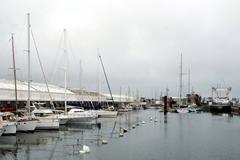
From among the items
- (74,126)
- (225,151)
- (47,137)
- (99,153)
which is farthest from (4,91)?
(225,151)

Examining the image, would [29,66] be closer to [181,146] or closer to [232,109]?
[181,146]

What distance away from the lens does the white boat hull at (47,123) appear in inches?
2169

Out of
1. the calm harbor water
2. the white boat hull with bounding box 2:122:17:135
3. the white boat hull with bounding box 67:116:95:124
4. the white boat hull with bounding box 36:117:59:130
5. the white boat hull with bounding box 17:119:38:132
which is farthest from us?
the white boat hull with bounding box 67:116:95:124

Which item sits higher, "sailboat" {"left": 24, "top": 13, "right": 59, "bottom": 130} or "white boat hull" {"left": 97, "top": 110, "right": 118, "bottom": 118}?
"sailboat" {"left": 24, "top": 13, "right": 59, "bottom": 130}

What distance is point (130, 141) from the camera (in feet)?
156

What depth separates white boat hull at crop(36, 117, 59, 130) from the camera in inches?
2169

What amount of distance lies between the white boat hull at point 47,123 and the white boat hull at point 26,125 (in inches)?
83.9

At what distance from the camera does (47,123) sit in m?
55.7

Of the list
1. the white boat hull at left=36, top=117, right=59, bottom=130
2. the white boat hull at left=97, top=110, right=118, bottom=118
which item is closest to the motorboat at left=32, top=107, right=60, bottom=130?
the white boat hull at left=36, top=117, right=59, bottom=130

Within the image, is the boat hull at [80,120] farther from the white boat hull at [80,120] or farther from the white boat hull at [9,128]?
the white boat hull at [9,128]

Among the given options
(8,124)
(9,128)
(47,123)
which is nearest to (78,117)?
(47,123)

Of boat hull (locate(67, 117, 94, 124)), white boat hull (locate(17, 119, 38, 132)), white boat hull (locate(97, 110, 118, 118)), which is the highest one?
white boat hull (locate(17, 119, 38, 132))

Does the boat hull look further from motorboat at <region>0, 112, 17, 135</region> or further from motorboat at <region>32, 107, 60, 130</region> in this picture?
motorboat at <region>0, 112, 17, 135</region>

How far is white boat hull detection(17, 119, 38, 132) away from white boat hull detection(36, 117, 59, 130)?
2.13 m
